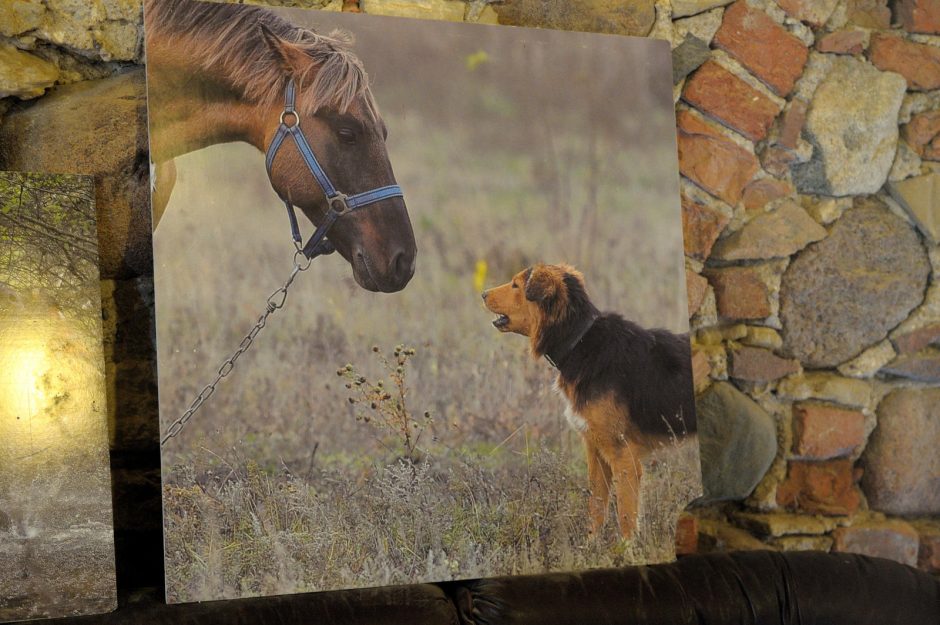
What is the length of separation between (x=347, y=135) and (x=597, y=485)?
2.99 ft

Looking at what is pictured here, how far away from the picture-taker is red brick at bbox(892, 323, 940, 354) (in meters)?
2.20

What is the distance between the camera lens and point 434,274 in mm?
1774

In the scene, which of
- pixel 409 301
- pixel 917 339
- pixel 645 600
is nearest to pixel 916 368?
pixel 917 339

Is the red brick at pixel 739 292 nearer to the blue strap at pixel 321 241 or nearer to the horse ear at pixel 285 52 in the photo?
the blue strap at pixel 321 241

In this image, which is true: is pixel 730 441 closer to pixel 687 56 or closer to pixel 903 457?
pixel 903 457

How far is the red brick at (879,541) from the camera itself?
214 cm

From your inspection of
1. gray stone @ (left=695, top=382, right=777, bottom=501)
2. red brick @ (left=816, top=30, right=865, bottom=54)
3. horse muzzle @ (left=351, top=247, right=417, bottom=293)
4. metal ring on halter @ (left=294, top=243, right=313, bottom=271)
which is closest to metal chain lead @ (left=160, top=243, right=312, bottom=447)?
metal ring on halter @ (left=294, top=243, right=313, bottom=271)

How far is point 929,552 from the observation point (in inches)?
85.3

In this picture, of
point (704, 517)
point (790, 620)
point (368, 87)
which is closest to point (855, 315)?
point (704, 517)

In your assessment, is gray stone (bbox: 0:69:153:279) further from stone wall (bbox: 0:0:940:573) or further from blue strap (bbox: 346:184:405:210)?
stone wall (bbox: 0:0:940:573)

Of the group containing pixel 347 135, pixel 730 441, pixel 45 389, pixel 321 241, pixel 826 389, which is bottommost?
pixel 730 441

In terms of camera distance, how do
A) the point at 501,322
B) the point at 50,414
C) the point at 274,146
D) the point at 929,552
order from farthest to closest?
the point at 929,552, the point at 501,322, the point at 274,146, the point at 50,414

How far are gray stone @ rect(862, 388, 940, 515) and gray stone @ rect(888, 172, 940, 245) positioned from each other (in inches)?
17.2

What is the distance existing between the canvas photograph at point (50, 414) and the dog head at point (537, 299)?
79cm
